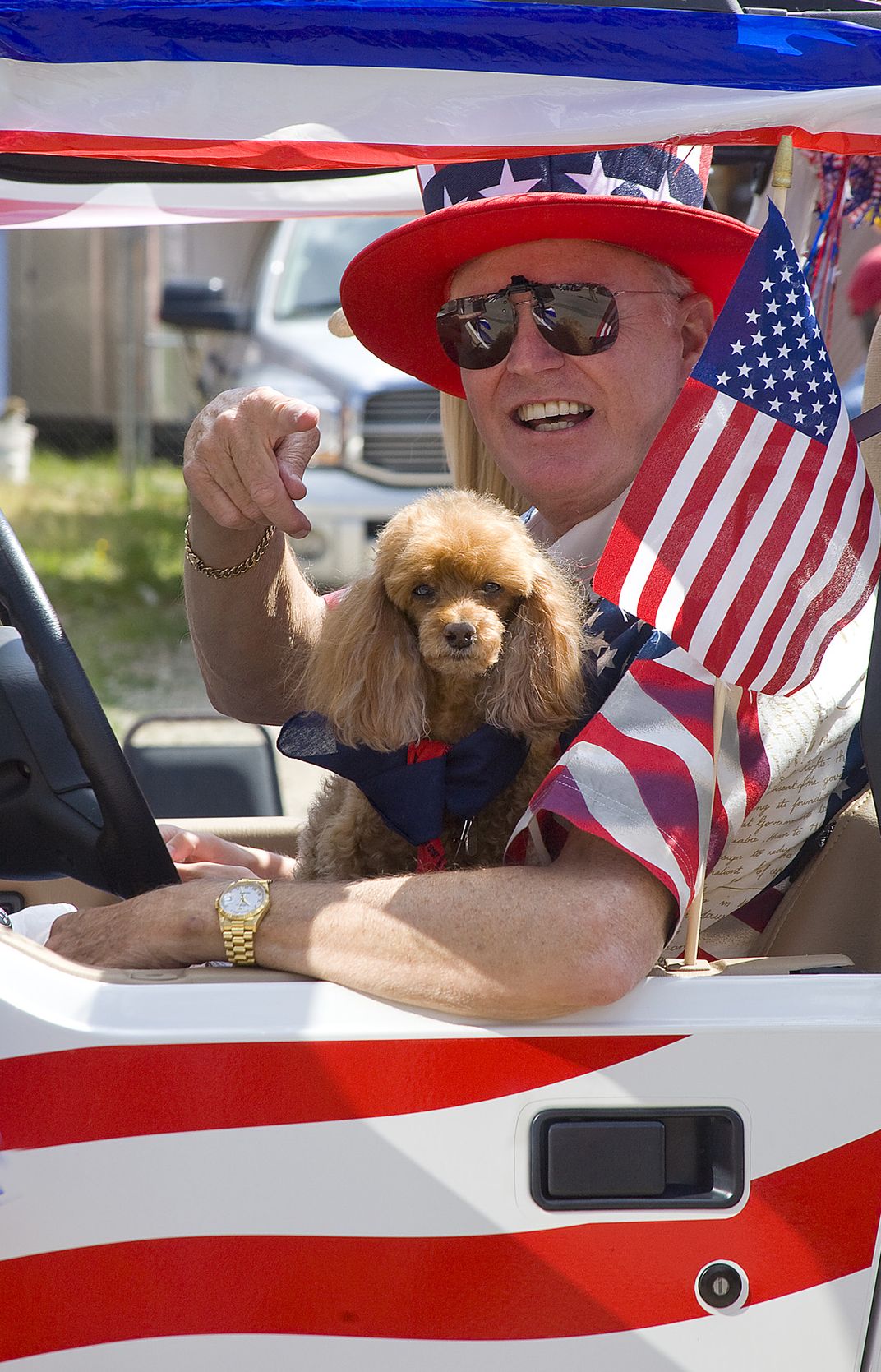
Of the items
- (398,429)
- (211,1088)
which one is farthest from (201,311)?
(211,1088)

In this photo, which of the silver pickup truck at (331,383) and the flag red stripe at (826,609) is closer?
the flag red stripe at (826,609)

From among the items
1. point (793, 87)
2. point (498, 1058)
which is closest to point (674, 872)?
point (498, 1058)

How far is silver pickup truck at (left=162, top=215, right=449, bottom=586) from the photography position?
7301 mm

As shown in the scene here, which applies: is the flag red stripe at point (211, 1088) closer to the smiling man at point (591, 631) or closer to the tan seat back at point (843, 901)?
the smiling man at point (591, 631)

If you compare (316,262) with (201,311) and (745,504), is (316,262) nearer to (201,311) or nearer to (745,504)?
(201,311)

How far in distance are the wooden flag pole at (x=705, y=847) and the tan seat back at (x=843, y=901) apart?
0.85ft

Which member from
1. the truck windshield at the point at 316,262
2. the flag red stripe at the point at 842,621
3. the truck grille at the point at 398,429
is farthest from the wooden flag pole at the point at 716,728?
the truck windshield at the point at 316,262

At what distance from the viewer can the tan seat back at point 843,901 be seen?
188 cm

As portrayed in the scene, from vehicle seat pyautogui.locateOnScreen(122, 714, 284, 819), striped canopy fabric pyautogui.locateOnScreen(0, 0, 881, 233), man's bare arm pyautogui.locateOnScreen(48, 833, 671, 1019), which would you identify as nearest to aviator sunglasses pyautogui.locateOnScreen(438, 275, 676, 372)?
striped canopy fabric pyautogui.locateOnScreen(0, 0, 881, 233)

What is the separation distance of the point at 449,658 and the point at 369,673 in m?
0.13

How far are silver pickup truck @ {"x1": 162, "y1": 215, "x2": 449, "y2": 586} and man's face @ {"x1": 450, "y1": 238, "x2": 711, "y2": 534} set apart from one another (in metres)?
4.28

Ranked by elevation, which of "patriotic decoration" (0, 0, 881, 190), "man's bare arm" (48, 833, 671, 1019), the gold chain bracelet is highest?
"patriotic decoration" (0, 0, 881, 190)

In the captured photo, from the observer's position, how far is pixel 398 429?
7418 mm

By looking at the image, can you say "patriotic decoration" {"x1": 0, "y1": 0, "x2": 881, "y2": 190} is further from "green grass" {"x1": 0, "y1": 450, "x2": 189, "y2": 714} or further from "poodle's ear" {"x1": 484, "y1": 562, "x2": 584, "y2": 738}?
"green grass" {"x1": 0, "y1": 450, "x2": 189, "y2": 714}
